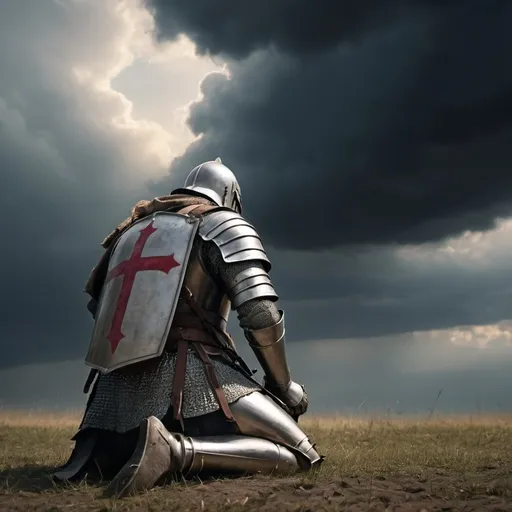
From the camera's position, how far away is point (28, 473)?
629cm

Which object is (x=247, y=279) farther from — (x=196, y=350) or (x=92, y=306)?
(x=92, y=306)

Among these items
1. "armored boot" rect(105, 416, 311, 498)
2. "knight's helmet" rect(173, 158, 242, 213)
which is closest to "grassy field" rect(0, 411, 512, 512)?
"armored boot" rect(105, 416, 311, 498)

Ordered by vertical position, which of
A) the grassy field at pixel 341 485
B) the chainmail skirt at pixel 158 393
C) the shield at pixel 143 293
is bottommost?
the grassy field at pixel 341 485

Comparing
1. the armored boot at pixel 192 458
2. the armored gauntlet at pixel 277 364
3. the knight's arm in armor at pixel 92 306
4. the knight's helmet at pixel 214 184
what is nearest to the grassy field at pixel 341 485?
the armored boot at pixel 192 458

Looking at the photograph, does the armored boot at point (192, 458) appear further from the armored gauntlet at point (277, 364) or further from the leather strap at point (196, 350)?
the armored gauntlet at point (277, 364)

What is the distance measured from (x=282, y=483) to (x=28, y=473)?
2.48 meters

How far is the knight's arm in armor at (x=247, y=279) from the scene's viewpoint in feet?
18.6

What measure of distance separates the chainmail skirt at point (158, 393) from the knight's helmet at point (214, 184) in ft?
5.21

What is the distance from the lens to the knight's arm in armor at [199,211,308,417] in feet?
18.6

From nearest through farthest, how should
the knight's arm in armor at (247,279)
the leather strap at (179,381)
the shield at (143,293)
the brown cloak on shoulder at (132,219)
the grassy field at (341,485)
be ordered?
the grassy field at (341,485)
the leather strap at (179,381)
the shield at (143,293)
the knight's arm in armor at (247,279)
the brown cloak on shoulder at (132,219)

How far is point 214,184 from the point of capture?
21.8 ft

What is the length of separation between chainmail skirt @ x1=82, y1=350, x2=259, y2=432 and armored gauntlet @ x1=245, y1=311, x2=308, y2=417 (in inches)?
8.9

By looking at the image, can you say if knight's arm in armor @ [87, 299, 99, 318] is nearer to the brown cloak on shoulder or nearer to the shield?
the brown cloak on shoulder

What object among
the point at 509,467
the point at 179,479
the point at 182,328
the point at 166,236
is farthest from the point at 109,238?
the point at 509,467
